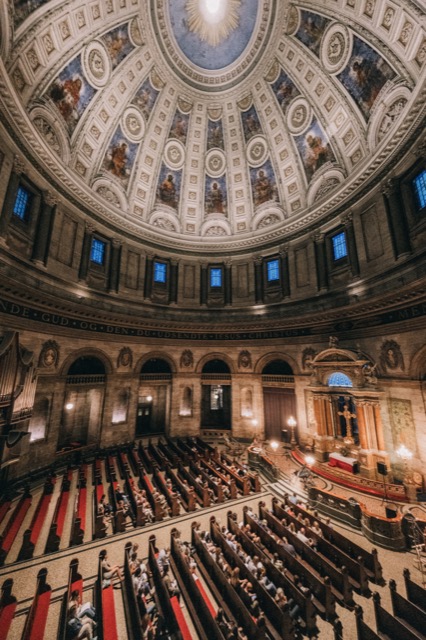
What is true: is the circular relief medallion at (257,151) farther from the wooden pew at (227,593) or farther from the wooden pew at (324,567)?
the wooden pew at (227,593)

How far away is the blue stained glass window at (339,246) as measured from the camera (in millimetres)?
17469

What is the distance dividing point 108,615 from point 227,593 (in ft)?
9.49

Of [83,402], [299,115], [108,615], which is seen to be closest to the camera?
[108,615]

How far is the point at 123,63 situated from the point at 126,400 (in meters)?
23.8

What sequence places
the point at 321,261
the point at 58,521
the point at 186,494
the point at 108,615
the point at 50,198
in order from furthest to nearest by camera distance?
the point at 321,261
the point at 50,198
the point at 186,494
the point at 58,521
the point at 108,615

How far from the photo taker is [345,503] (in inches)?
425

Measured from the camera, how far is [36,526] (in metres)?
9.85

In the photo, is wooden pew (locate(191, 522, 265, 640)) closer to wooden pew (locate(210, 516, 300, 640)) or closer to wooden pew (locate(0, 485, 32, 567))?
wooden pew (locate(210, 516, 300, 640))

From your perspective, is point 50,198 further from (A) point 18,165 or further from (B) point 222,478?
(B) point 222,478

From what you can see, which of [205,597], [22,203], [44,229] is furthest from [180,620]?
[22,203]

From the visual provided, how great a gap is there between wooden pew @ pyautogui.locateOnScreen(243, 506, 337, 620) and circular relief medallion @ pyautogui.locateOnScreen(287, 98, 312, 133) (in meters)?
25.2

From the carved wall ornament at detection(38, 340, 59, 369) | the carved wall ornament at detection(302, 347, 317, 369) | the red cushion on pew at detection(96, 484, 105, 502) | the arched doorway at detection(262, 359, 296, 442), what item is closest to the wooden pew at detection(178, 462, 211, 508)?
the red cushion on pew at detection(96, 484, 105, 502)

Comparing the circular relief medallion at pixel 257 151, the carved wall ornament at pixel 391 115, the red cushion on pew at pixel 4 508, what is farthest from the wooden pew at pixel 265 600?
the circular relief medallion at pixel 257 151

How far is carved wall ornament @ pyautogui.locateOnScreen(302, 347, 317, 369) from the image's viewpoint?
1717cm
